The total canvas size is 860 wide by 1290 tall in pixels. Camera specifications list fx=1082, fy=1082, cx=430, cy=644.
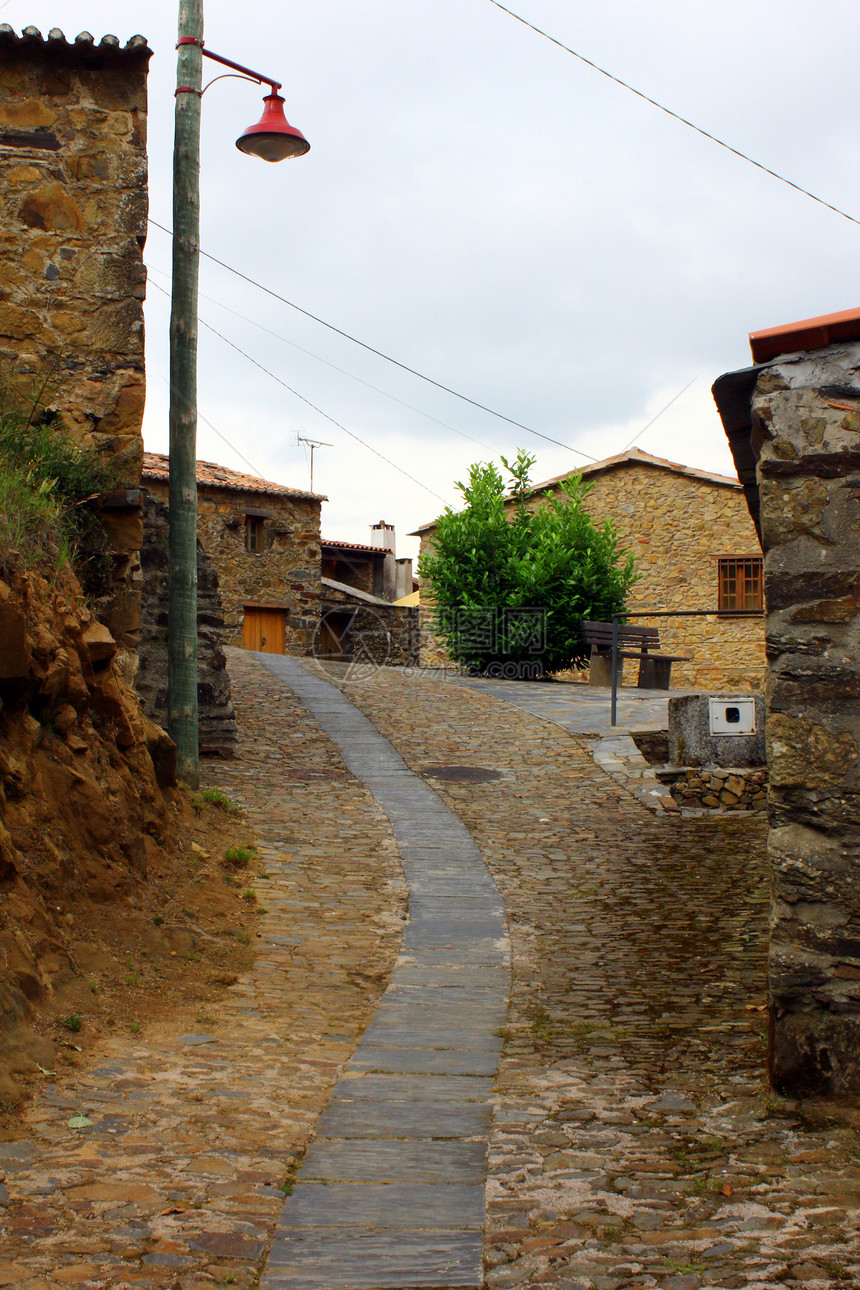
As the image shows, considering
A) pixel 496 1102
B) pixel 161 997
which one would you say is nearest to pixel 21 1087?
pixel 161 997

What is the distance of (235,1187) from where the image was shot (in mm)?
2963

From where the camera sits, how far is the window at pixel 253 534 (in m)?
25.6

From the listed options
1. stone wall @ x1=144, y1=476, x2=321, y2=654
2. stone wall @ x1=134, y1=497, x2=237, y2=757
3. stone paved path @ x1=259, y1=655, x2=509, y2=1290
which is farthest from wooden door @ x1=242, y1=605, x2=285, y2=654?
stone paved path @ x1=259, y1=655, x2=509, y2=1290

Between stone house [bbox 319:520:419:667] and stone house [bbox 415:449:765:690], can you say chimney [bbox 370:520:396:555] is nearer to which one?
stone house [bbox 319:520:419:667]

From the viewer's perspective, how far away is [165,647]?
9.34m

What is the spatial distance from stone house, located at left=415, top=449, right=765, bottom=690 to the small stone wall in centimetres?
1328

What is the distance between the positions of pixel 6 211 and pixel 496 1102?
6532 millimetres

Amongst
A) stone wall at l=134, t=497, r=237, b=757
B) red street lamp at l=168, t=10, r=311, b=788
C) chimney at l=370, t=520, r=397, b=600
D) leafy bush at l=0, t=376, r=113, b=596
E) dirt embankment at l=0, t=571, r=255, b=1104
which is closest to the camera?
dirt embankment at l=0, t=571, r=255, b=1104

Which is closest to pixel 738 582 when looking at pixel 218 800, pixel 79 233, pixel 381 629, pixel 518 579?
pixel 518 579

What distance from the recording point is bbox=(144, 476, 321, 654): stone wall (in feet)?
82.0

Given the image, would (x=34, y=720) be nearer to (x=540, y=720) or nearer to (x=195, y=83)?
(x=195, y=83)

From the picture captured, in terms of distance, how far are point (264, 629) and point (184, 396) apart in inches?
710

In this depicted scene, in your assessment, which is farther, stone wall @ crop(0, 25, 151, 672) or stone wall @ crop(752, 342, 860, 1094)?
stone wall @ crop(0, 25, 151, 672)

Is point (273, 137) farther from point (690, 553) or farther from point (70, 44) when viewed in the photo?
point (690, 553)
